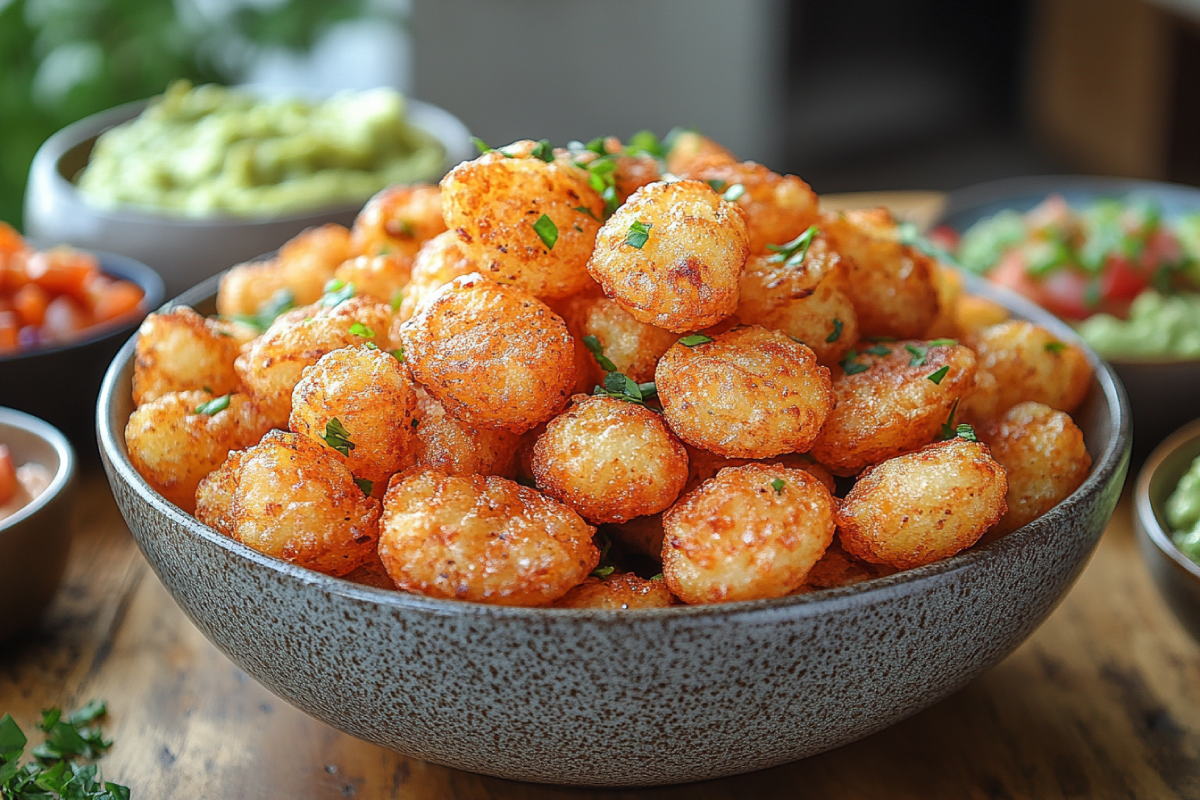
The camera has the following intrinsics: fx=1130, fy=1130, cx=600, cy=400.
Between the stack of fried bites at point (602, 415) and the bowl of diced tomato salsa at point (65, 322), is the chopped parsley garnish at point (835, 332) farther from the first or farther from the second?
the bowl of diced tomato salsa at point (65, 322)

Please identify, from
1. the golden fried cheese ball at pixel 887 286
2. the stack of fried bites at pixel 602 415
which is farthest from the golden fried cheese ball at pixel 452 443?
the golden fried cheese ball at pixel 887 286

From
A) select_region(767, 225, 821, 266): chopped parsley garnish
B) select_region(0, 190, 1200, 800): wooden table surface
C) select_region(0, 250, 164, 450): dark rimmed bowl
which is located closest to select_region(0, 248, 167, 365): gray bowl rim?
select_region(0, 250, 164, 450): dark rimmed bowl

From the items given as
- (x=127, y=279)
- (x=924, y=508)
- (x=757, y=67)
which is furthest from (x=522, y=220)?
(x=757, y=67)

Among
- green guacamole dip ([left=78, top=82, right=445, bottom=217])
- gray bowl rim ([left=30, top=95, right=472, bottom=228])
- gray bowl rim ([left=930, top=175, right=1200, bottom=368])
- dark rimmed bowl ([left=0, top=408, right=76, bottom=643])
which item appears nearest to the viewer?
dark rimmed bowl ([left=0, top=408, right=76, bottom=643])

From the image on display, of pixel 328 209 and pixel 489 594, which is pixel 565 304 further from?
pixel 328 209

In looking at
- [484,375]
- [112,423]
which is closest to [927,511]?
[484,375]

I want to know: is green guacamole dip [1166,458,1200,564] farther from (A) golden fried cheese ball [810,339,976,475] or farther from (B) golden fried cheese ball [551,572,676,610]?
(B) golden fried cheese ball [551,572,676,610]

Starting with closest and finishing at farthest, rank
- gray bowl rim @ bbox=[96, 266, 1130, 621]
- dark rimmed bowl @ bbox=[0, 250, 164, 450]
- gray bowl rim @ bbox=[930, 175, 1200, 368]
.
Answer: gray bowl rim @ bbox=[96, 266, 1130, 621], dark rimmed bowl @ bbox=[0, 250, 164, 450], gray bowl rim @ bbox=[930, 175, 1200, 368]

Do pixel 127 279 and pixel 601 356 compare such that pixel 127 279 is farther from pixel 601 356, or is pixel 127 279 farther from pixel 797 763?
pixel 797 763

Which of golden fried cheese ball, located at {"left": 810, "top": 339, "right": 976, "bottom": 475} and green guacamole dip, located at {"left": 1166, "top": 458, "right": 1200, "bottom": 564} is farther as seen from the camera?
green guacamole dip, located at {"left": 1166, "top": 458, "right": 1200, "bottom": 564}
